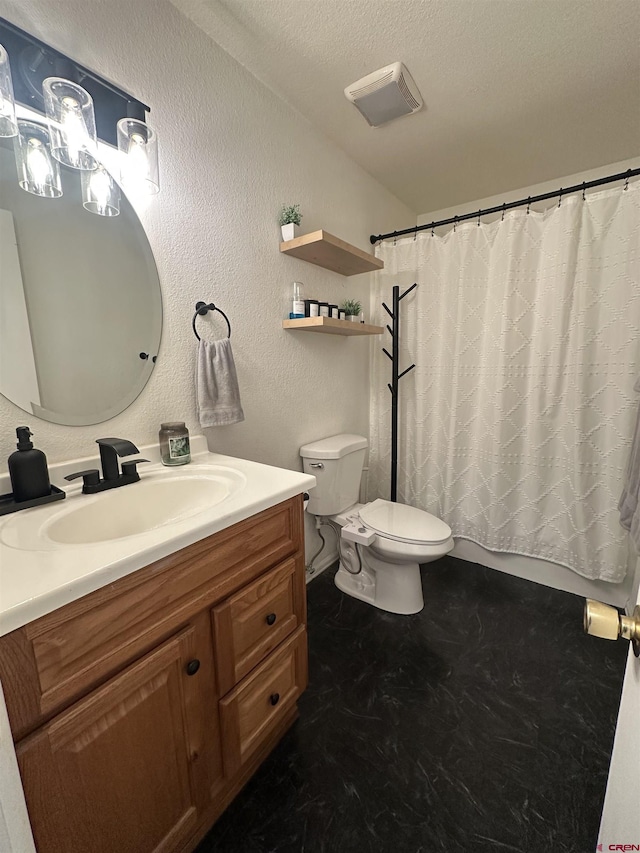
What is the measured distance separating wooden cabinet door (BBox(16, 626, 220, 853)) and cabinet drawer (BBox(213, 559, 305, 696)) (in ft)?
0.15

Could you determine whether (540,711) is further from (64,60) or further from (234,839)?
(64,60)

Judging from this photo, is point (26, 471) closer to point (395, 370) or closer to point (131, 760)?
point (131, 760)

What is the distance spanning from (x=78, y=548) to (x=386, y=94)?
6.10 ft

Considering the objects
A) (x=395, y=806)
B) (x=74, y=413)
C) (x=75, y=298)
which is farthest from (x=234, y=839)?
(x=75, y=298)

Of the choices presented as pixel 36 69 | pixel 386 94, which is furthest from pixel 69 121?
pixel 386 94

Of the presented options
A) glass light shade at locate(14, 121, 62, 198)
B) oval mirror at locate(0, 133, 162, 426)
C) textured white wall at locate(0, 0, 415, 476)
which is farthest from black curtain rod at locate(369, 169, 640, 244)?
glass light shade at locate(14, 121, 62, 198)

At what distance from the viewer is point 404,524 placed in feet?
5.37

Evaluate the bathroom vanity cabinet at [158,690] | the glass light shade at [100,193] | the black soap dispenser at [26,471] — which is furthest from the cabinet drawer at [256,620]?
the glass light shade at [100,193]

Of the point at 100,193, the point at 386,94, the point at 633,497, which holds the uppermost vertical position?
the point at 386,94

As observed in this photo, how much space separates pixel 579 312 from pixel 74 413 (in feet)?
6.79

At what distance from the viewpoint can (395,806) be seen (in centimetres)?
96

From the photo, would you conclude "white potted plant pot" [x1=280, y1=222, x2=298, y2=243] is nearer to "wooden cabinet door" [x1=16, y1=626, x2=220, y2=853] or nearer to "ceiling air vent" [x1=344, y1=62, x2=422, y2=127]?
"ceiling air vent" [x1=344, y1=62, x2=422, y2=127]

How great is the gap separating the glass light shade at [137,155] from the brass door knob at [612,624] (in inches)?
55.7

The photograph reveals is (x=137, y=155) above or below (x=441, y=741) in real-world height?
above
